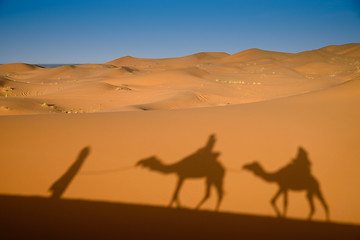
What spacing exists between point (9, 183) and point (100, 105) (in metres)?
10.3

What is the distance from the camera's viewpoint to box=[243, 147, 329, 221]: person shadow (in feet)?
9.43

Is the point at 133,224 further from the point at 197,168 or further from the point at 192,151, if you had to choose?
Answer: the point at 192,151

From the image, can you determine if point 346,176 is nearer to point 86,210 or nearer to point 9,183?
point 86,210

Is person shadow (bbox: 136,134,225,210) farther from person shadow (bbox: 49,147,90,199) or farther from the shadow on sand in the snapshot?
person shadow (bbox: 49,147,90,199)

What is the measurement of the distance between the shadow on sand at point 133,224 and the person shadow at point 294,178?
22cm

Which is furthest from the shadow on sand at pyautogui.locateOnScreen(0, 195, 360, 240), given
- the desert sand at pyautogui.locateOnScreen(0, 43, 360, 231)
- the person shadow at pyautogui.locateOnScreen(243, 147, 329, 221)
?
the person shadow at pyautogui.locateOnScreen(243, 147, 329, 221)

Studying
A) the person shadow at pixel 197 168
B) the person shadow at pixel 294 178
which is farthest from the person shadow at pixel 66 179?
the person shadow at pixel 294 178

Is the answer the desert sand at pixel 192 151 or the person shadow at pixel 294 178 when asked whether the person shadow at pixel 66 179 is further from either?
the person shadow at pixel 294 178

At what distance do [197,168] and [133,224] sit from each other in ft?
3.89

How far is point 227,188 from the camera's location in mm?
3033

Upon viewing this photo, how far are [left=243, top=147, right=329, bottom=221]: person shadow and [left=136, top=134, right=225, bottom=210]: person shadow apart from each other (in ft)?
1.51

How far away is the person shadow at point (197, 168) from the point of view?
3066 mm

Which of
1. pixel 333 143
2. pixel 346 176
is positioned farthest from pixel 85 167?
pixel 333 143

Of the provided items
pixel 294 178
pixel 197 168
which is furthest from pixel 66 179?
pixel 294 178
